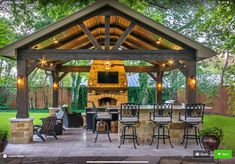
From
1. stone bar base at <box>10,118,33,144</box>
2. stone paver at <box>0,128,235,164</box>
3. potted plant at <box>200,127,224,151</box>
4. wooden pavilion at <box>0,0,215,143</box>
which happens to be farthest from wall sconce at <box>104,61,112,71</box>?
potted plant at <box>200,127,224,151</box>

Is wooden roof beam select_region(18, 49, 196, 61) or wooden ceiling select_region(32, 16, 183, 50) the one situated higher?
wooden ceiling select_region(32, 16, 183, 50)

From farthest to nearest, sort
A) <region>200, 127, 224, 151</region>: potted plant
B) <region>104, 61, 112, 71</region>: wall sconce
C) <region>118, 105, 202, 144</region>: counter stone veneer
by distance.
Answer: <region>104, 61, 112, 71</region>: wall sconce < <region>118, 105, 202, 144</region>: counter stone veneer < <region>200, 127, 224, 151</region>: potted plant

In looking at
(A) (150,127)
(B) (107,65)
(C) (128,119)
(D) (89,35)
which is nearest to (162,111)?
(A) (150,127)

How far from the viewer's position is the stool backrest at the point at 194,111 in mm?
9861

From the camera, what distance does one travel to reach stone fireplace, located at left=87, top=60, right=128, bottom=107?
17.1 m

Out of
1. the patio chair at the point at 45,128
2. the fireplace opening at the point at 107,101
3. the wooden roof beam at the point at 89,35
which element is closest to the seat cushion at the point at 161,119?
the wooden roof beam at the point at 89,35

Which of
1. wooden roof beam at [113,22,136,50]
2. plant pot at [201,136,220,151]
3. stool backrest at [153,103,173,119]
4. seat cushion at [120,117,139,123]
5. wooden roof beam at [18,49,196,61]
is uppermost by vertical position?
wooden roof beam at [113,22,136,50]

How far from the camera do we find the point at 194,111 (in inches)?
398

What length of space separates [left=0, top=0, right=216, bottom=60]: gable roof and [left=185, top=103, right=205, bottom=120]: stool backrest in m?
1.67

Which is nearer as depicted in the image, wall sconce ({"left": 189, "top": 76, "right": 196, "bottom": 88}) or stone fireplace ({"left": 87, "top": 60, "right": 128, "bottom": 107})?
wall sconce ({"left": 189, "top": 76, "right": 196, "bottom": 88})

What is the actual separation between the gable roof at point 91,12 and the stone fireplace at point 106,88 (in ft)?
23.0

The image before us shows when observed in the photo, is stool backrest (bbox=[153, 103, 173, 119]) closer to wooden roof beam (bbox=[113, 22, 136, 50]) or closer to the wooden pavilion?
the wooden pavilion

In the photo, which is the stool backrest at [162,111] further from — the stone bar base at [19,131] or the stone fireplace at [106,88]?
the stone fireplace at [106,88]

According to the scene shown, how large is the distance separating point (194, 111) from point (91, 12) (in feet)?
Result: 14.8
